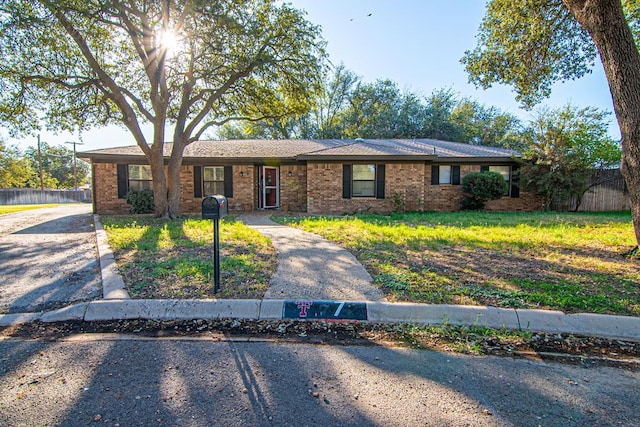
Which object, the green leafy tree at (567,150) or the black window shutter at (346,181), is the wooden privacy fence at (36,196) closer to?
the black window shutter at (346,181)

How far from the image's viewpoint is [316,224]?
9367 mm

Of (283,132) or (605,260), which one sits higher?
(283,132)

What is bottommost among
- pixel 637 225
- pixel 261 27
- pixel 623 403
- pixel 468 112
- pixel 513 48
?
pixel 623 403

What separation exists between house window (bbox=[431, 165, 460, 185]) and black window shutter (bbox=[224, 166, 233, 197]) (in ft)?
29.0

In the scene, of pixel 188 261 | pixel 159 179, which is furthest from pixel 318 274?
pixel 159 179

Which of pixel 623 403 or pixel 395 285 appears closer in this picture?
pixel 623 403

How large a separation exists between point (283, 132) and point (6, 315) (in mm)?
28617

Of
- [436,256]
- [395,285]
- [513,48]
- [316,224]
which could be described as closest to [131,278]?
[395,285]

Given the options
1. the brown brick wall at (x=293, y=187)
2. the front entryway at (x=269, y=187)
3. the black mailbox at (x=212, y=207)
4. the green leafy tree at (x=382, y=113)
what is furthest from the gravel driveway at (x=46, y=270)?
the green leafy tree at (x=382, y=113)

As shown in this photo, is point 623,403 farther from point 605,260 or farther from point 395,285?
point 605,260

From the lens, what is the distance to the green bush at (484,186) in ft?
43.4

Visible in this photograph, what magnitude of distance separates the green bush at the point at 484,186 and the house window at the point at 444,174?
695 millimetres

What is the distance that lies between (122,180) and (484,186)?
48.7 feet

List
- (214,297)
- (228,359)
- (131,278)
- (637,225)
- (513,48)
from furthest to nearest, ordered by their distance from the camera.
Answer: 1. (513,48)
2. (637,225)
3. (131,278)
4. (214,297)
5. (228,359)
